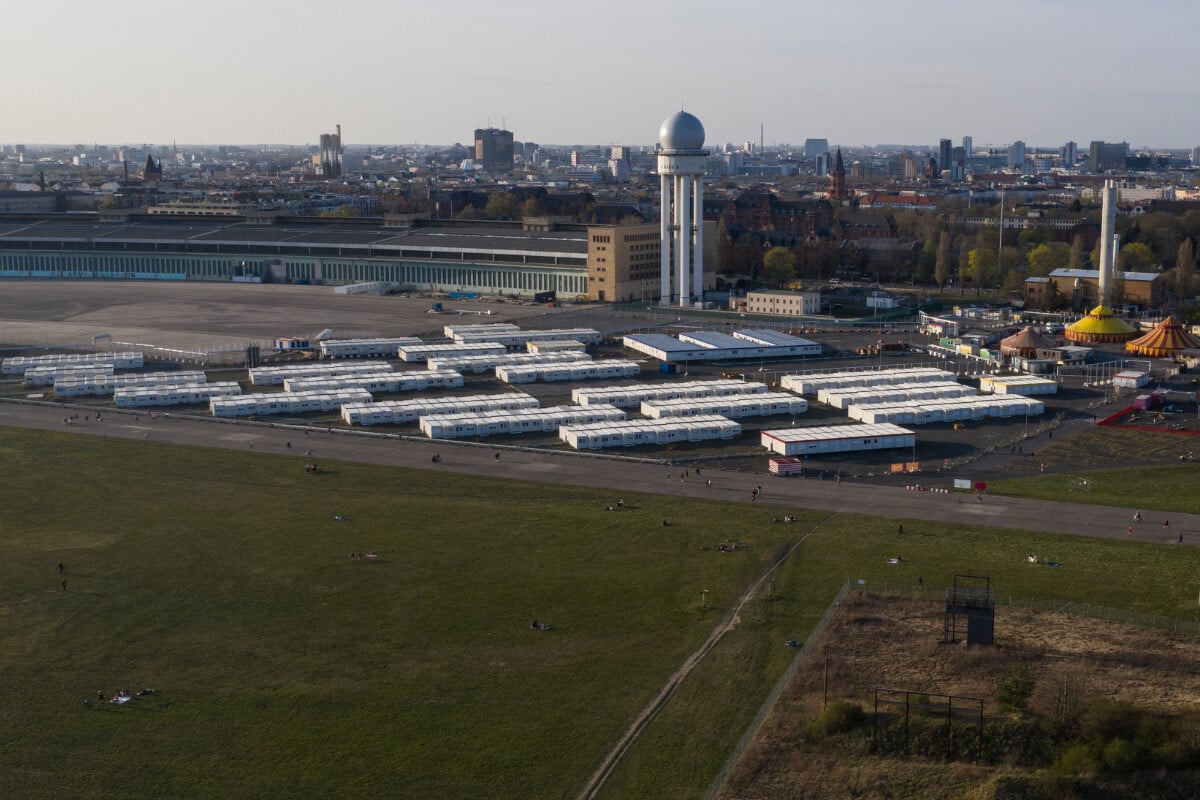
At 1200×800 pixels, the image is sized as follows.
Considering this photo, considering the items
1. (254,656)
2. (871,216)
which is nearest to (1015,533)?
(254,656)

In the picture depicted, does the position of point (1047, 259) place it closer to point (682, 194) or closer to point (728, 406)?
point (682, 194)

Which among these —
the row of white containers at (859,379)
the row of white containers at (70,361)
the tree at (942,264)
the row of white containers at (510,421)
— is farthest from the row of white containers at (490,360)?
the tree at (942,264)

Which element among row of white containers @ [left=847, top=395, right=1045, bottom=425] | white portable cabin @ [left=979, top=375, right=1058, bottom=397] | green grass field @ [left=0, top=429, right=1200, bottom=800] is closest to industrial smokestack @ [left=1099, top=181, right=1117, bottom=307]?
white portable cabin @ [left=979, top=375, right=1058, bottom=397]

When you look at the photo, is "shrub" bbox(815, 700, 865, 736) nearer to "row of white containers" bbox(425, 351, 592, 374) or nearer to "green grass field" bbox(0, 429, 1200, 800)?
"green grass field" bbox(0, 429, 1200, 800)

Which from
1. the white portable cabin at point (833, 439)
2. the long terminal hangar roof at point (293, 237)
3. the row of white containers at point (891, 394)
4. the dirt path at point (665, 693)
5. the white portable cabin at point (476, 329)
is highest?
the long terminal hangar roof at point (293, 237)

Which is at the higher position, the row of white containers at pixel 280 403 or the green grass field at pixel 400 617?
the row of white containers at pixel 280 403

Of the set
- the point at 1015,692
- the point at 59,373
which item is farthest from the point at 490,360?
the point at 1015,692

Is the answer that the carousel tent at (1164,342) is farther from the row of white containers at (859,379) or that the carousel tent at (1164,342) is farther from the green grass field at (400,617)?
the green grass field at (400,617)
